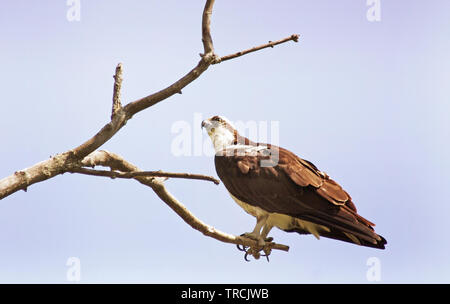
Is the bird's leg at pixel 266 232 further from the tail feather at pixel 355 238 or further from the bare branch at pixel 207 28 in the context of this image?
the bare branch at pixel 207 28

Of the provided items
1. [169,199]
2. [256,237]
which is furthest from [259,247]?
[169,199]

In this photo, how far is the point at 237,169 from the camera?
18.8ft

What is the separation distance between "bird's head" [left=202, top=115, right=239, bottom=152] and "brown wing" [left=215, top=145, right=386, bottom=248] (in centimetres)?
45

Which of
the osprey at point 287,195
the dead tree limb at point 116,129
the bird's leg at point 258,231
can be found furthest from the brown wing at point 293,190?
the dead tree limb at point 116,129

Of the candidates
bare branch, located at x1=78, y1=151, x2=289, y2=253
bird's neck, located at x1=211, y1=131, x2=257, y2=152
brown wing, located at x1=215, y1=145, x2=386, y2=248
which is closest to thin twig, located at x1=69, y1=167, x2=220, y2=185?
bare branch, located at x1=78, y1=151, x2=289, y2=253

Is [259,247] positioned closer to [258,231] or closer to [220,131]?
[258,231]

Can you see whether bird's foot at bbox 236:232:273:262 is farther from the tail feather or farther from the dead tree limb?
the dead tree limb

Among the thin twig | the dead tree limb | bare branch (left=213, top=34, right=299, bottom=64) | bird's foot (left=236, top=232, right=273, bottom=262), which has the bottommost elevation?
bird's foot (left=236, top=232, right=273, bottom=262)

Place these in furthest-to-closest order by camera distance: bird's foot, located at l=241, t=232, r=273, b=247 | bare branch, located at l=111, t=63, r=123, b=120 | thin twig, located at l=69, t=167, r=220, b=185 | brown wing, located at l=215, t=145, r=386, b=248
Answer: bird's foot, located at l=241, t=232, r=273, b=247, brown wing, located at l=215, t=145, r=386, b=248, bare branch, located at l=111, t=63, r=123, b=120, thin twig, located at l=69, t=167, r=220, b=185

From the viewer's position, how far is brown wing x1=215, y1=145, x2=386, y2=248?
5.31m

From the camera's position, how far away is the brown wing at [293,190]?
5.31 metres

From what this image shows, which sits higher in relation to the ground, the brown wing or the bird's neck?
the bird's neck

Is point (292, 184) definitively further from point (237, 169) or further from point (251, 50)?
point (251, 50)

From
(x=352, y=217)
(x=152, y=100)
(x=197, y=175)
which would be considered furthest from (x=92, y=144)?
(x=352, y=217)
